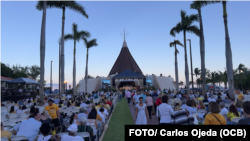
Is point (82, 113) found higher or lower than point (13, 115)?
higher

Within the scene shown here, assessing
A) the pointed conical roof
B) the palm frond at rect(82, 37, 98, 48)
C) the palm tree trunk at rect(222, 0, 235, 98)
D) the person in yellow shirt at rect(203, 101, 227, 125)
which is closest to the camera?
the person in yellow shirt at rect(203, 101, 227, 125)

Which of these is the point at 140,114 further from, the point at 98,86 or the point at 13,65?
the point at 13,65

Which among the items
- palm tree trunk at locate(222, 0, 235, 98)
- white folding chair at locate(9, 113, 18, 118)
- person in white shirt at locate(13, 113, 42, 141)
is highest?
palm tree trunk at locate(222, 0, 235, 98)

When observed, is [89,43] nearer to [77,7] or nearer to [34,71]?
[77,7]

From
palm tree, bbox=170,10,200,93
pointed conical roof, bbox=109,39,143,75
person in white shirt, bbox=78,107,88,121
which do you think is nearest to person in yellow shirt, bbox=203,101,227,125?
person in white shirt, bbox=78,107,88,121

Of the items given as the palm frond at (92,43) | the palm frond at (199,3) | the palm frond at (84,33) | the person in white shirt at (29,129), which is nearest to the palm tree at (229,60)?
the palm frond at (199,3)

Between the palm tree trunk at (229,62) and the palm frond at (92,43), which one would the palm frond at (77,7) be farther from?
the palm tree trunk at (229,62)

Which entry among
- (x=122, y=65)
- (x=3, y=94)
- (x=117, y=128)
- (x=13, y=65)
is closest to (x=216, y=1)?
(x=117, y=128)

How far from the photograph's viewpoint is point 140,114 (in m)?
6.41

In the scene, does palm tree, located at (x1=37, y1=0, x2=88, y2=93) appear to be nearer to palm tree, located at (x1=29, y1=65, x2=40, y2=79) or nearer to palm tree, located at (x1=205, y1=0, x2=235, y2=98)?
palm tree, located at (x1=205, y1=0, x2=235, y2=98)

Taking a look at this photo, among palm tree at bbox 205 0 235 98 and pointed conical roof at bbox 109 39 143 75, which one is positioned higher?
pointed conical roof at bbox 109 39 143 75

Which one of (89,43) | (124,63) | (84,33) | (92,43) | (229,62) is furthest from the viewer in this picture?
(124,63)

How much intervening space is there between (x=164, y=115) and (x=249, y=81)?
46451mm

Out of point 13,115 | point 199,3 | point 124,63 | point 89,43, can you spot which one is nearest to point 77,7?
point 199,3
